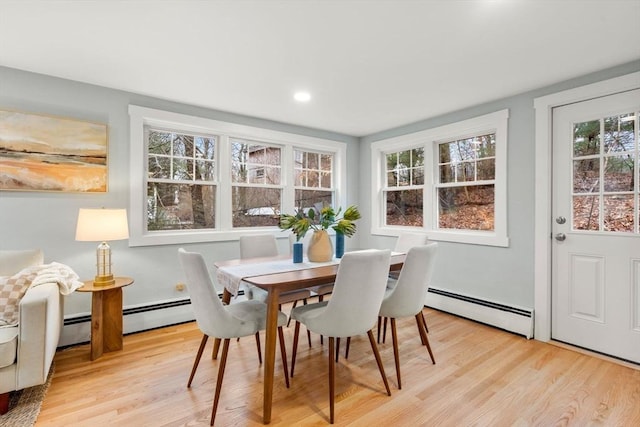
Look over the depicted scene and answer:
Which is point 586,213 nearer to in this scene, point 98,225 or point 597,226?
point 597,226

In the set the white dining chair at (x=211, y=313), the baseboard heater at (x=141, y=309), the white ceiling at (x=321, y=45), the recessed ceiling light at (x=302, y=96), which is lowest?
the baseboard heater at (x=141, y=309)

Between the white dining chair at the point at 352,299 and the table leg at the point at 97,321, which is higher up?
the white dining chair at the point at 352,299

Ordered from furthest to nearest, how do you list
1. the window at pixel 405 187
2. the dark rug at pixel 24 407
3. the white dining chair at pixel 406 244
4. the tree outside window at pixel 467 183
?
the window at pixel 405 187 < the tree outside window at pixel 467 183 < the white dining chair at pixel 406 244 < the dark rug at pixel 24 407

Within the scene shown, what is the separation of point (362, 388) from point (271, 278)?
3.13 ft

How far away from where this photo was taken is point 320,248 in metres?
2.50

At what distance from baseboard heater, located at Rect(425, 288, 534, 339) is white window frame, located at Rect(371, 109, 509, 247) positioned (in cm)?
60

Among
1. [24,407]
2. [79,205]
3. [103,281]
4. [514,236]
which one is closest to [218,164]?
[79,205]

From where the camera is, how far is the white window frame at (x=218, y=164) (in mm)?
2988

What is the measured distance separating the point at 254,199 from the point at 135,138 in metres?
1.40

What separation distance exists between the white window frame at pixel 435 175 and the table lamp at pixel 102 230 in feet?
10.2

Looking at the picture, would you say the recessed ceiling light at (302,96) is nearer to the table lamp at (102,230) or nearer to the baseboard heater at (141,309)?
the table lamp at (102,230)

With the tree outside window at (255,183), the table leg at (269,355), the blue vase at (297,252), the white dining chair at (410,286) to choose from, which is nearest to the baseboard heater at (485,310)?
the white dining chair at (410,286)

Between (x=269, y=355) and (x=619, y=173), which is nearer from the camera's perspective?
(x=269, y=355)

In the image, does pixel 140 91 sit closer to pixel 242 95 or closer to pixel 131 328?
pixel 242 95
